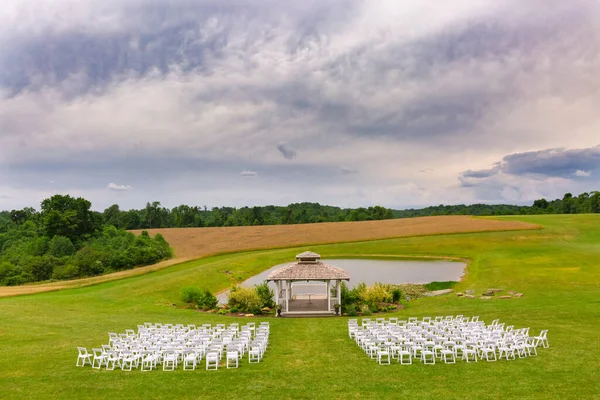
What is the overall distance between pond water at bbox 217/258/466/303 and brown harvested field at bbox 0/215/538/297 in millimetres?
15412

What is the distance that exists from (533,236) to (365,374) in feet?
180

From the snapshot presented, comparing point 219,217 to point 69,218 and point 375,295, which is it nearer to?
point 69,218

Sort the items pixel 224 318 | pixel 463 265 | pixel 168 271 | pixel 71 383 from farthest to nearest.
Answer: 1. pixel 168 271
2. pixel 463 265
3. pixel 224 318
4. pixel 71 383

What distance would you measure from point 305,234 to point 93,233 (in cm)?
4897

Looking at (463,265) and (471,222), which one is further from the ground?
(471,222)

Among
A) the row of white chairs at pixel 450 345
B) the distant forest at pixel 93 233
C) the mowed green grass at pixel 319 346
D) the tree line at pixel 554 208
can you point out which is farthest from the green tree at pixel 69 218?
the tree line at pixel 554 208

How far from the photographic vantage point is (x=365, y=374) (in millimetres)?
16125

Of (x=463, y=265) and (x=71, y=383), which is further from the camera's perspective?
(x=463, y=265)

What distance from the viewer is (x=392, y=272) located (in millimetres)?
50531

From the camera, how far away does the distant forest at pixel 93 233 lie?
62.7 metres

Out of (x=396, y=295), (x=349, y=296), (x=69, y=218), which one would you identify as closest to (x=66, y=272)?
(x=69, y=218)

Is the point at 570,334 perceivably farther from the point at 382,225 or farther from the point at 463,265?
the point at 382,225

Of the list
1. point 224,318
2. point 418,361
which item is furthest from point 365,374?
point 224,318

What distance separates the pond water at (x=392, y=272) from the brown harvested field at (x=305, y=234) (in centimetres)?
1541
